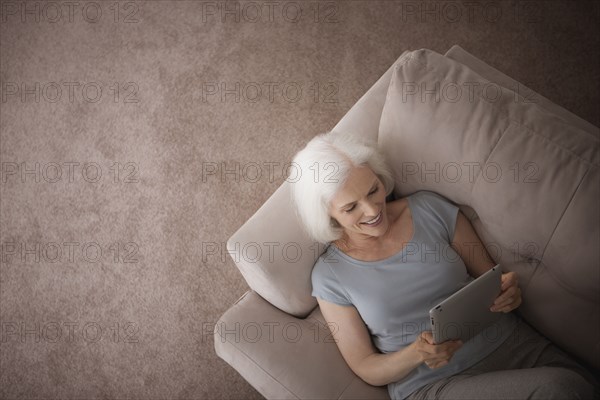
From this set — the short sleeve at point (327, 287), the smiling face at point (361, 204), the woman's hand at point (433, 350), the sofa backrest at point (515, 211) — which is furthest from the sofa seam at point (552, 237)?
the short sleeve at point (327, 287)

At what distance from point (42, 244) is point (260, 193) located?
1070mm

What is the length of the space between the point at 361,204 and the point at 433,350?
429mm

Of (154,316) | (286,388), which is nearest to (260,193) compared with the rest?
(154,316)

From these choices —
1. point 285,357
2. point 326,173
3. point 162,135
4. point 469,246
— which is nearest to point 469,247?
point 469,246

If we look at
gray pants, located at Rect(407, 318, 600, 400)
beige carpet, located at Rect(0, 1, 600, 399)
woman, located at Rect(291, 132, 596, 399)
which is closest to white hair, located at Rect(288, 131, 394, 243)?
woman, located at Rect(291, 132, 596, 399)

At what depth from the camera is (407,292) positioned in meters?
1.29

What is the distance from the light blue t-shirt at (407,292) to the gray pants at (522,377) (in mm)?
25

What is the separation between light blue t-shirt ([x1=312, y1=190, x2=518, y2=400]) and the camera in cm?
127

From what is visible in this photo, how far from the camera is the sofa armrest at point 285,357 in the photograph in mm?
1199

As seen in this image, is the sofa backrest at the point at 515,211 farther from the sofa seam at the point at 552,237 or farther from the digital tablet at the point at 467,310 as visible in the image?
the digital tablet at the point at 467,310

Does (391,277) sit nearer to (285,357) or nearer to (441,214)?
(441,214)

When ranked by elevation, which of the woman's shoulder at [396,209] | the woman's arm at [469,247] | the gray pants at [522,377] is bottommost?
the gray pants at [522,377]

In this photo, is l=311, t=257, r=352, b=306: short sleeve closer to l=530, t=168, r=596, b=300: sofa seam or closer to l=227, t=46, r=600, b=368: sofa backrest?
l=227, t=46, r=600, b=368: sofa backrest

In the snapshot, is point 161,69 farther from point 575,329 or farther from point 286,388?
point 575,329
